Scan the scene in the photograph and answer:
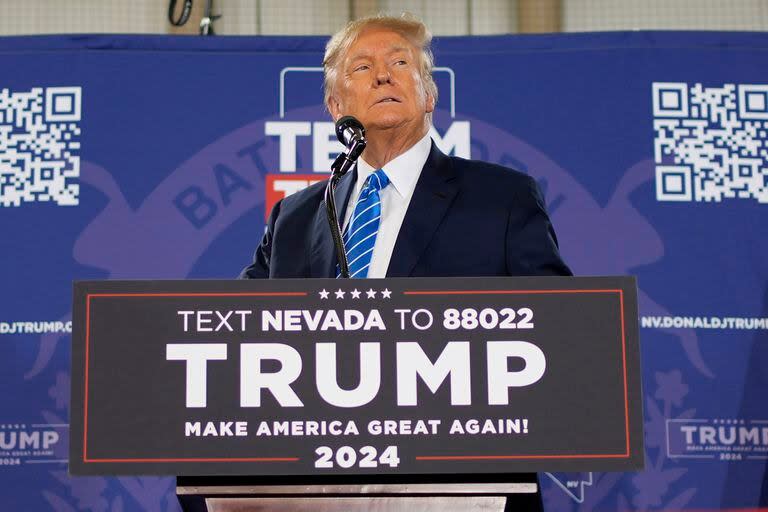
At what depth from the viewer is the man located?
5.69ft

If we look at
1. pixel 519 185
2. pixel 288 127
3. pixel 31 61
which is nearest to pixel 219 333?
pixel 519 185

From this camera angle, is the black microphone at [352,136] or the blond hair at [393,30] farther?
the blond hair at [393,30]

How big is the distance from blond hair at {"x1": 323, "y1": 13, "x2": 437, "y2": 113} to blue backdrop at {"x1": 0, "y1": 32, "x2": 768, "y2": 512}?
92cm

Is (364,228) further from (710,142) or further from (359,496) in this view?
(710,142)

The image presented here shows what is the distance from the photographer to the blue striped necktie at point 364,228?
1.75 meters

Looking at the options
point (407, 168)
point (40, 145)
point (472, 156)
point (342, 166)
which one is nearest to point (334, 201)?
point (342, 166)

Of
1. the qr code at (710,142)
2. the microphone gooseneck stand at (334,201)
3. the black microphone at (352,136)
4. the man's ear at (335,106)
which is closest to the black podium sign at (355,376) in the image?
the microphone gooseneck stand at (334,201)

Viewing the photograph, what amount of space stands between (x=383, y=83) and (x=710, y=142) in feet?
4.53

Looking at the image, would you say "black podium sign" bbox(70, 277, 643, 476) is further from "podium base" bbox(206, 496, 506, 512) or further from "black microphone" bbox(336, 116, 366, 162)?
"black microphone" bbox(336, 116, 366, 162)

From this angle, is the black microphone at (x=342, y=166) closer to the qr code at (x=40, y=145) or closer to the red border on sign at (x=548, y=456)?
the red border on sign at (x=548, y=456)

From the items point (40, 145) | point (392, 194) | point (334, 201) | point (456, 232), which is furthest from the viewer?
point (40, 145)

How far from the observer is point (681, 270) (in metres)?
2.86

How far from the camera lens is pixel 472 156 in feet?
9.69

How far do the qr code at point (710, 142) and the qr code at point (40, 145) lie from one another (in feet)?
5.52
